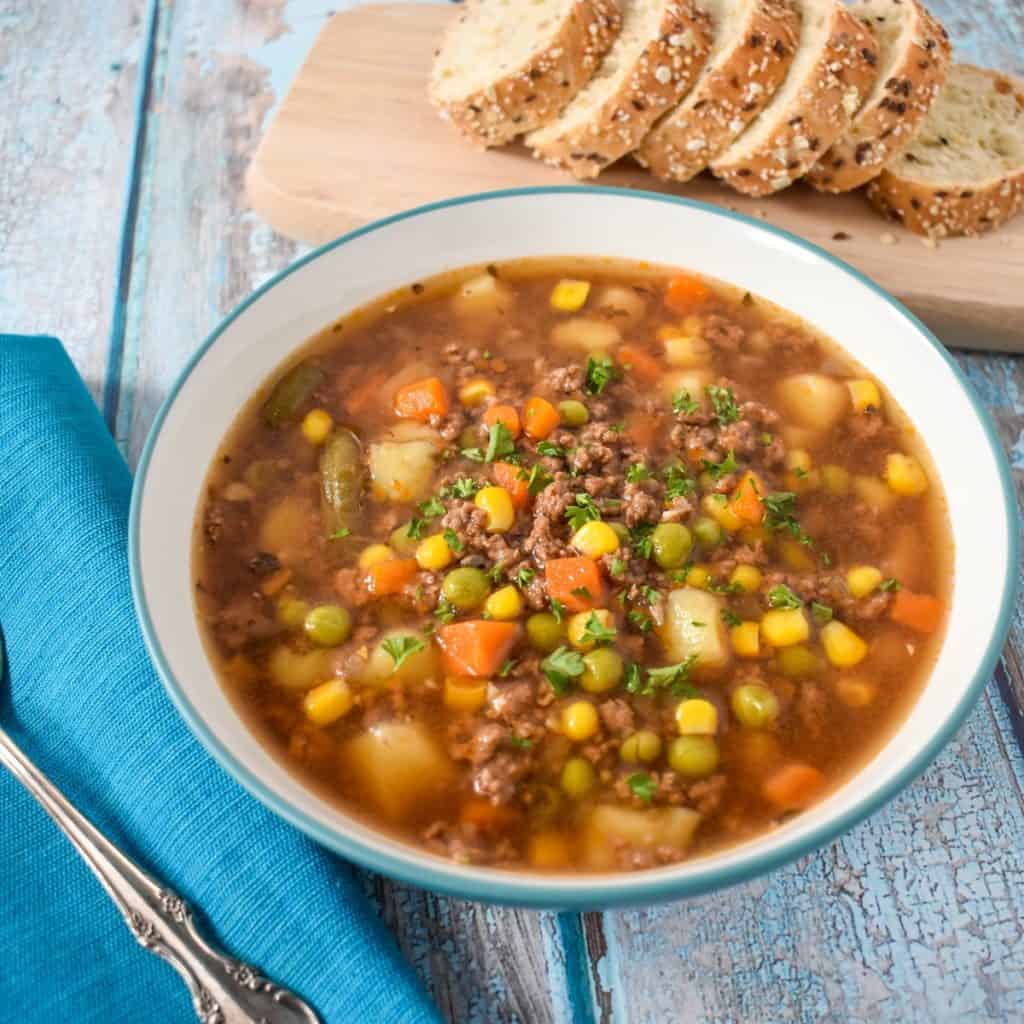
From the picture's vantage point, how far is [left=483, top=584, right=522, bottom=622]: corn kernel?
12.0 feet

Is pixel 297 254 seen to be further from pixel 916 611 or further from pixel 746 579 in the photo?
pixel 916 611

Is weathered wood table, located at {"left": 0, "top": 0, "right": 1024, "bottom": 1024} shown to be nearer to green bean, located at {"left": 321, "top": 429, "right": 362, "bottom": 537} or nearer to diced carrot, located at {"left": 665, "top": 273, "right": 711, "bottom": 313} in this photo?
green bean, located at {"left": 321, "top": 429, "right": 362, "bottom": 537}

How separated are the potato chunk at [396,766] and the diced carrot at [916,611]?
5.17ft

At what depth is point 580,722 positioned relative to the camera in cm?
341

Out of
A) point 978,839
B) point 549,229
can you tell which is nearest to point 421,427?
point 549,229

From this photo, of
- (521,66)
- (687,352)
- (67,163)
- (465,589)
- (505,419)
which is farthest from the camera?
(67,163)

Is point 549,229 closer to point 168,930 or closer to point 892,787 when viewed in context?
point 892,787

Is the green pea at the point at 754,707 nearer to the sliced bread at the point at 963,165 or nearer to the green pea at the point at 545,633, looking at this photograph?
the green pea at the point at 545,633

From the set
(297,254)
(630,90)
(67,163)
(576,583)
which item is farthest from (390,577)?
(67,163)

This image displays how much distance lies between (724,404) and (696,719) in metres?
1.37

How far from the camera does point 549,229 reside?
182 inches

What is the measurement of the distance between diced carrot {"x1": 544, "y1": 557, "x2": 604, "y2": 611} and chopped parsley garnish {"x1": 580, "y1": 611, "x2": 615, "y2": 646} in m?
0.09

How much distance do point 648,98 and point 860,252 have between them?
117 centimetres

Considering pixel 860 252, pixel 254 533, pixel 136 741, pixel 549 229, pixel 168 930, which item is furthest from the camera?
pixel 860 252
